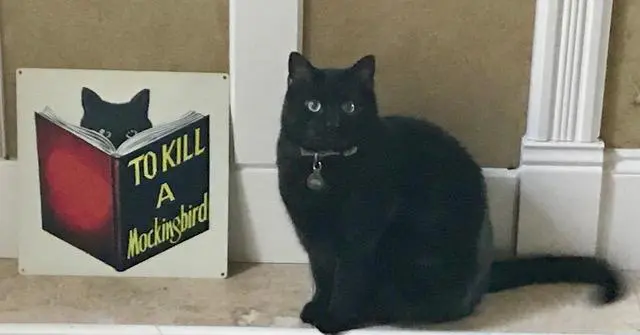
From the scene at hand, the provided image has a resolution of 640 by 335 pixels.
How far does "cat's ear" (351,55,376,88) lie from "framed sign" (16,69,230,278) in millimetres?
302

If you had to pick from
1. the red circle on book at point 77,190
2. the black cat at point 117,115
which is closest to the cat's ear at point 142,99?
the black cat at point 117,115

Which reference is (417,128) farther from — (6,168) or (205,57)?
(6,168)

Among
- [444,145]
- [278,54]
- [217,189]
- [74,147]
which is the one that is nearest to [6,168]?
[74,147]

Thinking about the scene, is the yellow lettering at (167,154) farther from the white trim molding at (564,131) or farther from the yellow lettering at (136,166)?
the white trim molding at (564,131)

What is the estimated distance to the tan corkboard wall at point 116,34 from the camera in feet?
5.32

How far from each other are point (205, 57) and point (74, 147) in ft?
0.84

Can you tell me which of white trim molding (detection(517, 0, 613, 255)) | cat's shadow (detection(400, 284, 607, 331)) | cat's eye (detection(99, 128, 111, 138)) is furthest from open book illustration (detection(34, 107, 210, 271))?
white trim molding (detection(517, 0, 613, 255))

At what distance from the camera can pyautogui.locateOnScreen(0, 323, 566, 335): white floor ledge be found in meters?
1.48

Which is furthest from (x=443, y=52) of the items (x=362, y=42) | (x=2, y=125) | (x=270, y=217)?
(x=2, y=125)

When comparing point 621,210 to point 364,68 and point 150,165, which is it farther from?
point 150,165

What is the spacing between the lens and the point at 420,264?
4.83 ft

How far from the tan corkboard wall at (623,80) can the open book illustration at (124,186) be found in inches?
26.0

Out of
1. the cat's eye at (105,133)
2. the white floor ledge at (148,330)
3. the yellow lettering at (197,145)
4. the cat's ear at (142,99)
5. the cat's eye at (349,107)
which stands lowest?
the white floor ledge at (148,330)

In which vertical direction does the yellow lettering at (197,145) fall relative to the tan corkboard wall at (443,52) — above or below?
below
